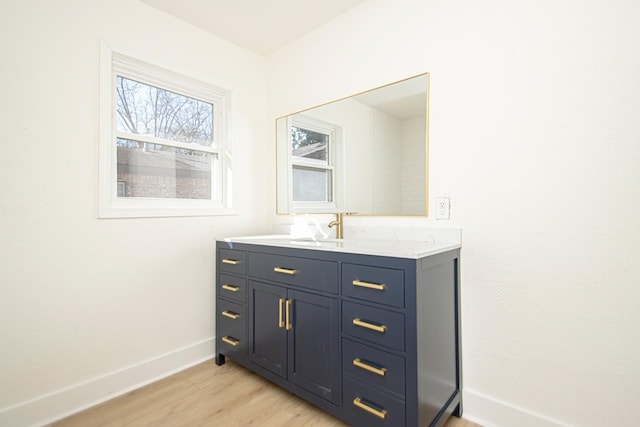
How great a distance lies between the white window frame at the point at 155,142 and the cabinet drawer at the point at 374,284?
1.32 meters

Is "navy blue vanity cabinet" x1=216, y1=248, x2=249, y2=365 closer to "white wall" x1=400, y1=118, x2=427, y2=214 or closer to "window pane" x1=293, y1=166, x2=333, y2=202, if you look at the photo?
"window pane" x1=293, y1=166, x2=333, y2=202

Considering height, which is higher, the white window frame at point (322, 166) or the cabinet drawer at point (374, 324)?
the white window frame at point (322, 166)

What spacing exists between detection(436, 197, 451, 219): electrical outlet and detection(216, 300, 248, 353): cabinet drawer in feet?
4.35

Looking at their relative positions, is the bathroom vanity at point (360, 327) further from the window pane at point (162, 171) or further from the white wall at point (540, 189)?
the window pane at point (162, 171)

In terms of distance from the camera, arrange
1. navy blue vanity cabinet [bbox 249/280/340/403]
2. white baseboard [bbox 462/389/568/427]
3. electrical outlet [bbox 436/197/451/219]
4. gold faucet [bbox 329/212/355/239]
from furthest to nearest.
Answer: gold faucet [bbox 329/212/355/239] < electrical outlet [bbox 436/197/451/219] < navy blue vanity cabinet [bbox 249/280/340/403] < white baseboard [bbox 462/389/568/427]

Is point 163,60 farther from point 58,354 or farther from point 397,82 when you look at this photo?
point 58,354

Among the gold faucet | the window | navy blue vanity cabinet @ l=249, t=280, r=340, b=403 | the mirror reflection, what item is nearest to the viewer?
navy blue vanity cabinet @ l=249, t=280, r=340, b=403

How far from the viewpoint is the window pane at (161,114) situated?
2.01m

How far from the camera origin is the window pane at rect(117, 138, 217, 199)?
6.60 feet

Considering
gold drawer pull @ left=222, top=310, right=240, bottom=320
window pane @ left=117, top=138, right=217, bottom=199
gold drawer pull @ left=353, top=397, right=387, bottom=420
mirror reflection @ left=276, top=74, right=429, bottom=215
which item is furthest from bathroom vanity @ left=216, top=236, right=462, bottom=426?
window pane @ left=117, top=138, right=217, bottom=199

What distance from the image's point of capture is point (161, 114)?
2.19 m

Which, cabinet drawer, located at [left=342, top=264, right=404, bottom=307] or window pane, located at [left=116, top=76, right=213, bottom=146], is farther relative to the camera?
window pane, located at [left=116, top=76, right=213, bottom=146]

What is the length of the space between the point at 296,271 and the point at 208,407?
0.88m

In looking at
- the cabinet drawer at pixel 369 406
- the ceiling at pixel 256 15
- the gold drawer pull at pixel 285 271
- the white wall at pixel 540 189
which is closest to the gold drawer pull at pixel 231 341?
the gold drawer pull at pixel 285 271
